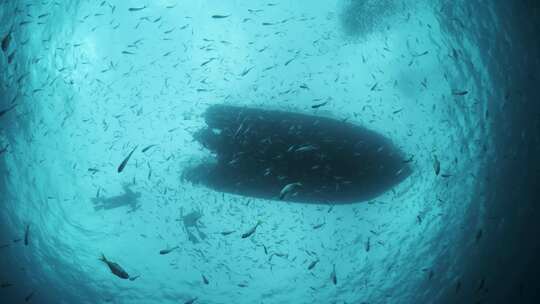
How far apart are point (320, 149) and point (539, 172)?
1102 cm

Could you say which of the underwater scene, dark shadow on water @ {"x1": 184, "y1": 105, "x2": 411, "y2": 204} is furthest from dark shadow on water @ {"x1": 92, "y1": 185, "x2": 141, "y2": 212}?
dark shadow on water @ {"x1": 184, "y1": 105, "x2": 411, "y2": 204}

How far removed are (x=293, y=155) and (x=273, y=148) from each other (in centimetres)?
75

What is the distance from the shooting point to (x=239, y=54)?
1652cm

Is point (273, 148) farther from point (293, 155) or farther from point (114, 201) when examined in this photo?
point (114, 201)

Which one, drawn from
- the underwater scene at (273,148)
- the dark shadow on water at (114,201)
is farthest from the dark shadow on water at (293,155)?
the dark shadow on water at (114,201)

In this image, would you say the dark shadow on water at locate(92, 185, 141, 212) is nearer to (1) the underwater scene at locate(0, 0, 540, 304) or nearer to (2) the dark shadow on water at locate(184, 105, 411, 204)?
(1) the underwater scene at locate(0, 0, 540, 304)

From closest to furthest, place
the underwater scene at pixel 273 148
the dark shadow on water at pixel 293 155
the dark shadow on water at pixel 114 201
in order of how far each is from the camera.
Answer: the dark shadow on water at pixel 293 155
the underwater scene at pixel 273 148
the dark shadow on water at pixel 114 201

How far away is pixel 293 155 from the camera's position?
12086 mm

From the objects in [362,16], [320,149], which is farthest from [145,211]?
[362,16]

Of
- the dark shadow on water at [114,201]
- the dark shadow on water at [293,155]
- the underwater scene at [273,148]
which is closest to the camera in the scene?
the dark shadow on water at [293,155]

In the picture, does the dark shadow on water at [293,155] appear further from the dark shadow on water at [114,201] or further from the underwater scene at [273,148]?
the dark shadow on water at [114,201]

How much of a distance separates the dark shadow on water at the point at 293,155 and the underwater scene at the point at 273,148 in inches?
2.8

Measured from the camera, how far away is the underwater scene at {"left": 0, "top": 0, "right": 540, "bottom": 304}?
12.6 metres

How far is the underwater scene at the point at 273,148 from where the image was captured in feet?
41.4
